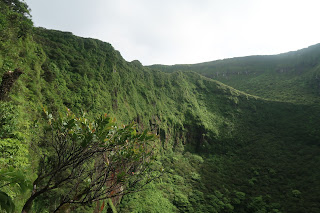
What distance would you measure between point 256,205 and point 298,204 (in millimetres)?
4567

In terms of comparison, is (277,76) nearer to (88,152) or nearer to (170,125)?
(170,125)

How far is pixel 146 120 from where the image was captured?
23078 mm

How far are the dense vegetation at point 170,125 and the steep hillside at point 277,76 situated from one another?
105 inches

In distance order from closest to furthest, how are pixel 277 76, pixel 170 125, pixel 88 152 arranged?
1. pixel 88 152
2. pixel 170 125
3. pixel 277 76

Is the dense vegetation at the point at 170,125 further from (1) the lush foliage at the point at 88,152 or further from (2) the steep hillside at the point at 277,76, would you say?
(2) the steep hillside at the point at 277,76

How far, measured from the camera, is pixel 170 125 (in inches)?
1081

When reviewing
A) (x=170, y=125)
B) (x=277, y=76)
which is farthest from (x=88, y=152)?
(x=277, y=76)

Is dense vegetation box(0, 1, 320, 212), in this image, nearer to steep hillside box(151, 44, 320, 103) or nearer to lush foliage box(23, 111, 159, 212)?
lush foliage box(23, 111, 159, 212)

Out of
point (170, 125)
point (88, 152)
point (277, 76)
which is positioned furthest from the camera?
point (277, 76)

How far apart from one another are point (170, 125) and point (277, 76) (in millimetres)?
59789

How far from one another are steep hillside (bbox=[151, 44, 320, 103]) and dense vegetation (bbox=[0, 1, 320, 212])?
2660 mm

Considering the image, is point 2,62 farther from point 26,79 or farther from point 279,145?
point 279,145

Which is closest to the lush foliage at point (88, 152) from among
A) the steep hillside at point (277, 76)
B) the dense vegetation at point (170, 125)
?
the dense vegetation at point (170, 125)

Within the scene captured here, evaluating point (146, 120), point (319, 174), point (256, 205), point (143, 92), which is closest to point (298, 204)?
point (256, 205)
